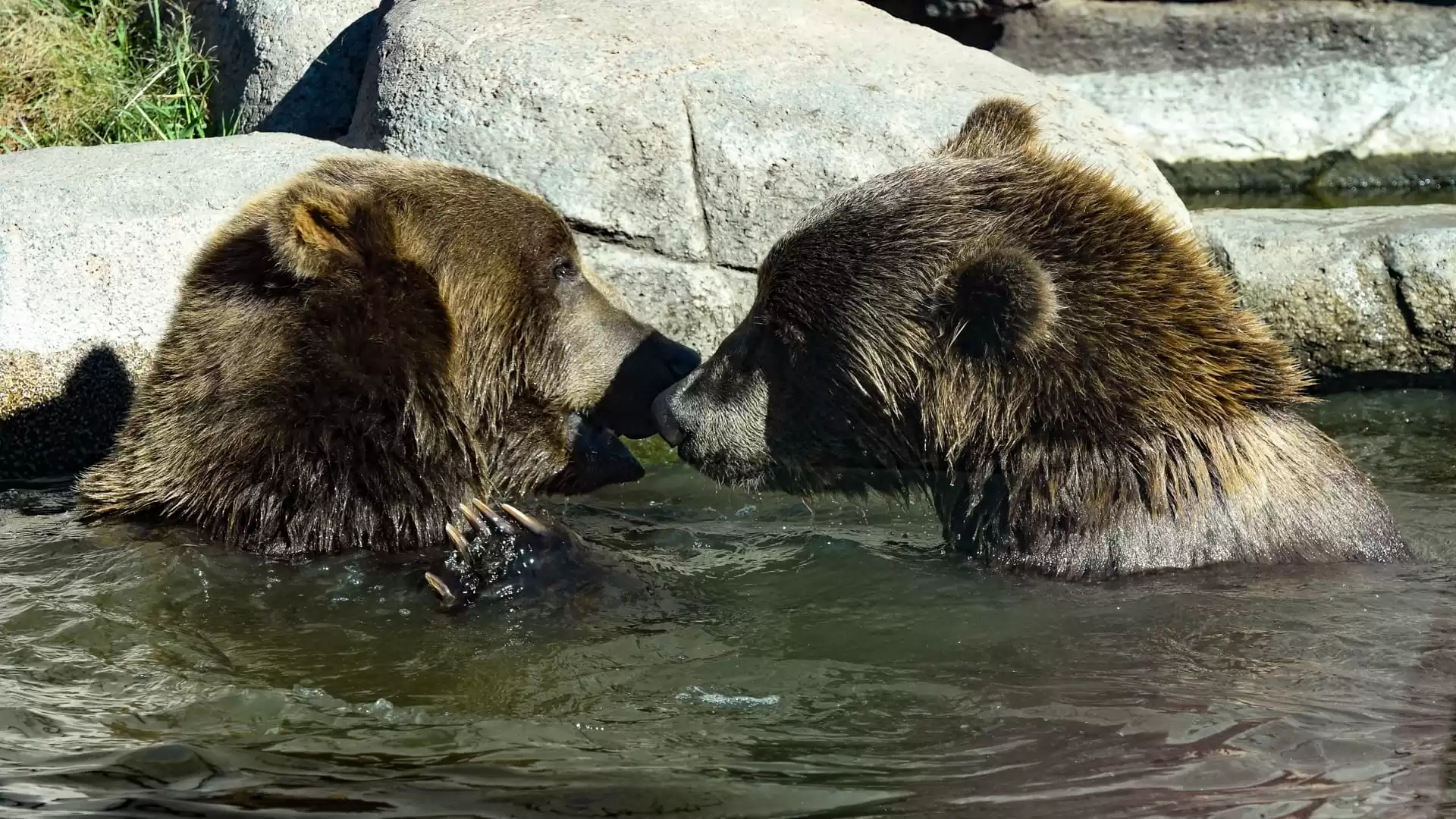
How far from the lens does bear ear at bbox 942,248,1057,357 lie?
4.94 metres

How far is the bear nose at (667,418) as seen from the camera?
5801mm

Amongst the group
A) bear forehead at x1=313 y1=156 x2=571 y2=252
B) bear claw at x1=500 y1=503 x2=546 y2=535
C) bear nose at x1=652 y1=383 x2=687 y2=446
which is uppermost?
bear forehead at x1=313 y1=156 x2=571 y2=252

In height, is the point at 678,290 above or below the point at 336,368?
above

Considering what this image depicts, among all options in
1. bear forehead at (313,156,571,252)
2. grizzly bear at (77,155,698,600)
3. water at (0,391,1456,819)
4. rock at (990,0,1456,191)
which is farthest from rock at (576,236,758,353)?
rock at (990,0,1456,191)

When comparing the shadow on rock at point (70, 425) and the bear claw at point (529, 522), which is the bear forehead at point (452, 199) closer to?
the bear claw at point (529, 522)

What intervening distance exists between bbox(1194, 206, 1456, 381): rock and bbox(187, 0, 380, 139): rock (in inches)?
225

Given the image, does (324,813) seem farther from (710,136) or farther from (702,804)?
(710,136)

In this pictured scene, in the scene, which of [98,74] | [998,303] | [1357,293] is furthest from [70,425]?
[1357,293]

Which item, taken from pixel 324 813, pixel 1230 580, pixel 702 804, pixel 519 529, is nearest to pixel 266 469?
pixel 519 529

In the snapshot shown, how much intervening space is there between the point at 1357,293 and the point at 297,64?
6.89 m

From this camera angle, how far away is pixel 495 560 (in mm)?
5320

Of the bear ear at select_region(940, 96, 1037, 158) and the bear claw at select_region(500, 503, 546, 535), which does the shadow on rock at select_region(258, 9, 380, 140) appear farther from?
the bear claw at select_region(500, 503, 546, 535)

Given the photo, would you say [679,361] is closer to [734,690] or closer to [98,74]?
[734,690]

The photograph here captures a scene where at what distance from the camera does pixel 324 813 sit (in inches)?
143
